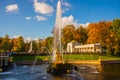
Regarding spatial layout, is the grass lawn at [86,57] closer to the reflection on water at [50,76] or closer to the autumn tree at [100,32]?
the autumn tree at [100,32]

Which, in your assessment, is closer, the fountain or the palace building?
the fountain

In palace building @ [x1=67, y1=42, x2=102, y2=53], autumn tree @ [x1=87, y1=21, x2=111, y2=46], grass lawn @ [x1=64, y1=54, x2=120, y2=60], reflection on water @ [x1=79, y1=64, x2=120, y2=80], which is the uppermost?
autumn tree @ [x1=87, y1=21, x2=111, y2=46]

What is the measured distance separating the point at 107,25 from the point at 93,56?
1634cm

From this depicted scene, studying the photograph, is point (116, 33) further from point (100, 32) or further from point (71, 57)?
point (71, 57)

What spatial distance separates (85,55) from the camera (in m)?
85.0

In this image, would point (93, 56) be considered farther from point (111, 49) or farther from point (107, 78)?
point (107, 78)

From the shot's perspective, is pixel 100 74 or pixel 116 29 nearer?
pixel 100 74

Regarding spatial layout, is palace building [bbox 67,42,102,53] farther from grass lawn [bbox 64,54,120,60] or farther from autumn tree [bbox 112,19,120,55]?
grass lawn [bbox 64,54,120,60]

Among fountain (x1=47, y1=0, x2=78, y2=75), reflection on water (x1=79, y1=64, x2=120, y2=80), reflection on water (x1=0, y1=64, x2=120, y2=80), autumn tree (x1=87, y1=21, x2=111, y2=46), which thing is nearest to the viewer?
reflection on water (x1=0, y1=64, x2=120, y2=80)

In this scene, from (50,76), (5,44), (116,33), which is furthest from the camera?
(5,44)

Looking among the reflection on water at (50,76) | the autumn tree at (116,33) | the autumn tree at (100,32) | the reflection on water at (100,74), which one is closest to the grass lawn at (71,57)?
the autumn tree at (116,33)

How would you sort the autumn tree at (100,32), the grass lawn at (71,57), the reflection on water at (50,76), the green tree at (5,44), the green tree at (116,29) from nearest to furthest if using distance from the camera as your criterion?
the reflection on water at (50,76), the grass lawn at (71,57), the green tree at (116,29), the autumn tree at (100,32), the green tree at (5,44)

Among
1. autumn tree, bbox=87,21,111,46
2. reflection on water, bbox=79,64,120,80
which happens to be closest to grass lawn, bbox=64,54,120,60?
autumn tree, bbox=87,21,111,46

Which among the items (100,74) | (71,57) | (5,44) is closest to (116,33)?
(71,57)
